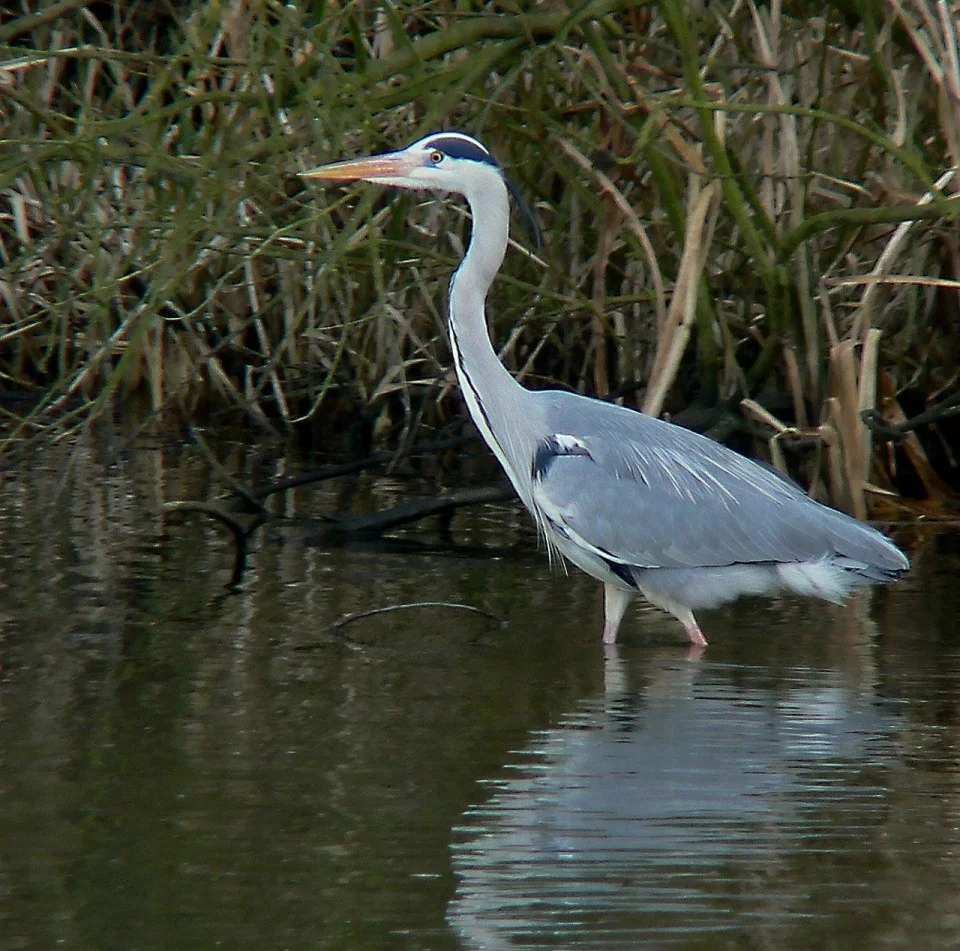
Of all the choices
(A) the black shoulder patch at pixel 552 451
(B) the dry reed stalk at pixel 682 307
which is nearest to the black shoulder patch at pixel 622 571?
(A) the black shoulder patch at pixel 552 451

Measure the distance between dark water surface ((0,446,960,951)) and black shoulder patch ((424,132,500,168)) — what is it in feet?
4.56

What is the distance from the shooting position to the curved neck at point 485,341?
5.90m

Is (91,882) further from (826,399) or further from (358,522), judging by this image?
(826,399)

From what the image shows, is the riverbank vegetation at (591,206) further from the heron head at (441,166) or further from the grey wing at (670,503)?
the grey wing at (670,503)

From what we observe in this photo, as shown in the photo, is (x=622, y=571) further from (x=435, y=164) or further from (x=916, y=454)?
(x=916, y=454)

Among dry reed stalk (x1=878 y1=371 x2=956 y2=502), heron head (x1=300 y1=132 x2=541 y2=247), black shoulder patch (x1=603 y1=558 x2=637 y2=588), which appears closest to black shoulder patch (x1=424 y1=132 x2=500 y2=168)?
heron head (x1=300 y1=132 x2=541 y2=247)

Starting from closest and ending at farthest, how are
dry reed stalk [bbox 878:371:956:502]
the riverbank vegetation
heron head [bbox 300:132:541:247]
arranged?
heron head [bbox 300:132:541:247], the riverbank vegetation, dry reed stalk [bbox 878:371:956:502]

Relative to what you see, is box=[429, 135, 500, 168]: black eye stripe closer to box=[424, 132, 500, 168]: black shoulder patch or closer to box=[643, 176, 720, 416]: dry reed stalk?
box=[424, 132, 500, 168]: black shoulder patch

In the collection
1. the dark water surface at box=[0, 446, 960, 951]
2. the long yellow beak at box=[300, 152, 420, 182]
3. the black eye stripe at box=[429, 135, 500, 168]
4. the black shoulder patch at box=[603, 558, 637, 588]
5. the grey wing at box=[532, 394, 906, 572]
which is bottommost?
the dark water surface at box=[0, 446, 960, 951]

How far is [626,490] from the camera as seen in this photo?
5.73 m

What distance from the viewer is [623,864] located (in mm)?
3424

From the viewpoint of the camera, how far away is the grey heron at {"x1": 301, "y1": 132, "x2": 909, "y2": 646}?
18.2 feet

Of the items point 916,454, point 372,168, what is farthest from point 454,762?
point 916,454

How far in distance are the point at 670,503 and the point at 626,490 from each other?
0.48 ft
